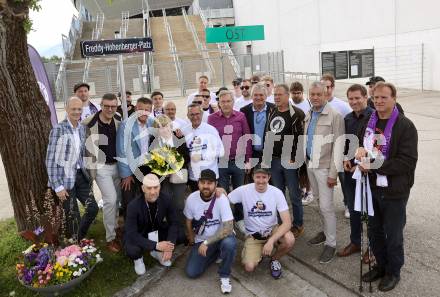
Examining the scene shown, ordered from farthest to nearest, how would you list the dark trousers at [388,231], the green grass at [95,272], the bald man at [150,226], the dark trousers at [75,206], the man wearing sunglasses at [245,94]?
the man wearing sunglasses at [245,94]
the dark trousers at [75,206]
the bald man at [150,226]
the green grass at [95,272]
the dark trousers at [388,231]

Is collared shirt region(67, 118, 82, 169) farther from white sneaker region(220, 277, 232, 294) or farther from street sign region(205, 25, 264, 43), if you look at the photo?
street sign region(205, 25, 264, 43)

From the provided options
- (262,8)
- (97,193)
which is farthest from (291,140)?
(262,8)

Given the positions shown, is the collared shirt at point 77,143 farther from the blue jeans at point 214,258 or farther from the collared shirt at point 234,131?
the collared shirt at point 234,131

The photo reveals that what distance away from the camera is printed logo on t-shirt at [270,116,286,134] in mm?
5594

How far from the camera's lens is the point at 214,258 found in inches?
207

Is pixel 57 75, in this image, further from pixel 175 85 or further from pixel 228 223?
pixel 228 223

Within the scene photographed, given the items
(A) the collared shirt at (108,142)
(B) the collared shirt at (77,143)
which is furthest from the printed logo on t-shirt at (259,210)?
(B) the collared shirt at (77,143)

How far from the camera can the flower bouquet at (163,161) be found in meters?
5.44

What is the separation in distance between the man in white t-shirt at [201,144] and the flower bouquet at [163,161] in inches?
14.2

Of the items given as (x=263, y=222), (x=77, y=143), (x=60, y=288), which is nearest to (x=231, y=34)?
(x=77, y=143)

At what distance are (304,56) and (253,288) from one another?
28713 mm

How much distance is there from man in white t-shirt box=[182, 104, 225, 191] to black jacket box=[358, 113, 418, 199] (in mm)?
2417

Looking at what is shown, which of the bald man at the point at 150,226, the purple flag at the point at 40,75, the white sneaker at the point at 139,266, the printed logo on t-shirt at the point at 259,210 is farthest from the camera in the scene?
the purple flag at the point at 40,75

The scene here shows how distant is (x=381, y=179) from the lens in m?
A: 4.11
